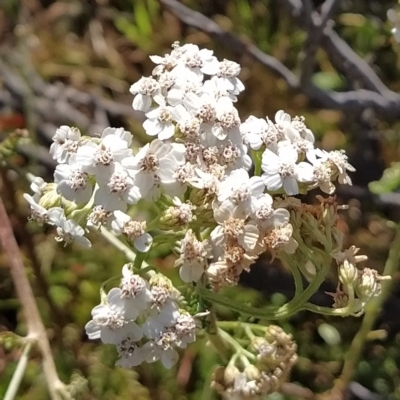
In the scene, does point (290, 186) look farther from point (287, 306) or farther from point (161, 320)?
point (161, 320)

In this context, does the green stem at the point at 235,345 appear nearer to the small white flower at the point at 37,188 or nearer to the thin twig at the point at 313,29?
the small white flower at the point at 37,188

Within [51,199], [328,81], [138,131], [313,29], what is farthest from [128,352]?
[328,81]

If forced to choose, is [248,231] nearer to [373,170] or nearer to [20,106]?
[373,170]

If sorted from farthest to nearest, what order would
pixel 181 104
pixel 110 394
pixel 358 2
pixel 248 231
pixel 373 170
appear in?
pixel 358 2 < pixel 373 170 < pixel 110 394 < pixel 181 104 < pixel 248 231

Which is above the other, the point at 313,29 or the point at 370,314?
the point at 313,29

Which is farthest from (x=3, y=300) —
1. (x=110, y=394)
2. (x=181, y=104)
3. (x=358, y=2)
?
(x=358, y=2)

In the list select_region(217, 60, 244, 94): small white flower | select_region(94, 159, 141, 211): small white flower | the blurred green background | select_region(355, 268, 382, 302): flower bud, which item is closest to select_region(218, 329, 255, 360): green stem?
select_region(355, 268, 382, 302): flower bud
